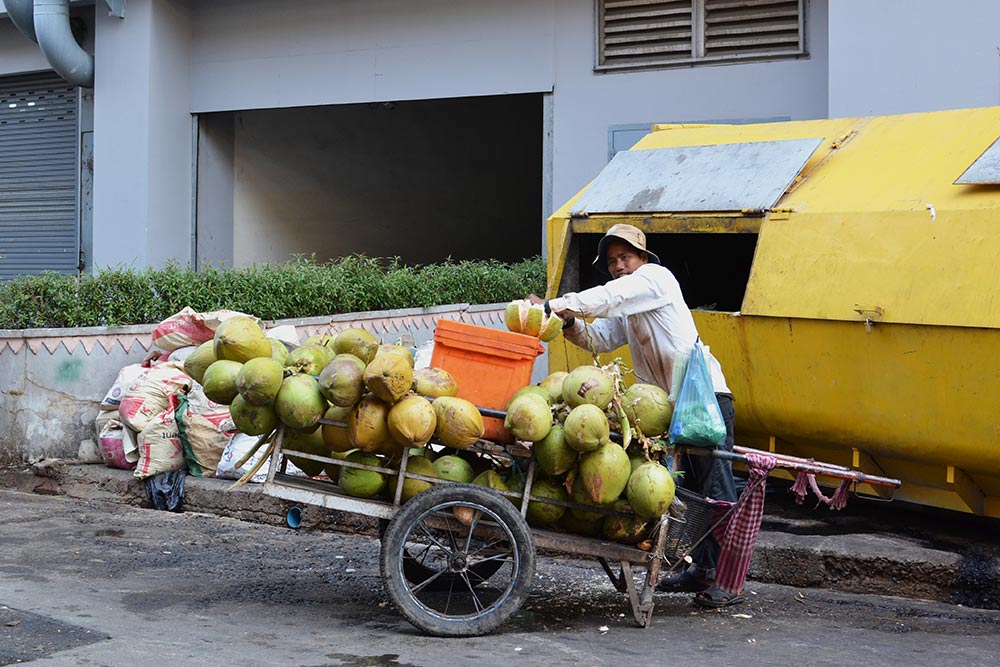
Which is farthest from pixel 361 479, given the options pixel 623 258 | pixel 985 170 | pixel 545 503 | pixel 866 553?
pixel 985 170

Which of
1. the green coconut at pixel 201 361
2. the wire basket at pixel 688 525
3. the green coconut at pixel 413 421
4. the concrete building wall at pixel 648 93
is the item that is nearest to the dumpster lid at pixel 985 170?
the wire basket at pixel 688 525

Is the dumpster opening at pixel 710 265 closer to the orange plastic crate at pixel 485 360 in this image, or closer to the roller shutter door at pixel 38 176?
the orange plastic crate at pixel 485 360

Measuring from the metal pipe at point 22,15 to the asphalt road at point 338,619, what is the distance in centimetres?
697

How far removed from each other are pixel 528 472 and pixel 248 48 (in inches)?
336

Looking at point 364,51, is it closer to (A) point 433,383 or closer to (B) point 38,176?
(B) point 38,176

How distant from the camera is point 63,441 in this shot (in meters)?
7.32

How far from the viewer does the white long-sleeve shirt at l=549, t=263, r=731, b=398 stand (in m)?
4.74

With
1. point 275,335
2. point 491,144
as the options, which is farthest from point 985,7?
point 491,144

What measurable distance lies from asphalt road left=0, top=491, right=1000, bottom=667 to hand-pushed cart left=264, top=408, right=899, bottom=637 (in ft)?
0.46

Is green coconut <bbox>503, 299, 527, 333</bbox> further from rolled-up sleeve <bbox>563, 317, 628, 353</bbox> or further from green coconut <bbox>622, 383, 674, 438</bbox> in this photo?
rolled-up sleeve <bbox>563, 317, 628, 353</bbox>

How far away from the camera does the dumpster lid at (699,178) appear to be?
571cm

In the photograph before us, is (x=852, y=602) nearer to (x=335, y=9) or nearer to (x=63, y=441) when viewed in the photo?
(x=63, y=441)

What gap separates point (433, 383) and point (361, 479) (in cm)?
48

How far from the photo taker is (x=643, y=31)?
32.3ft
